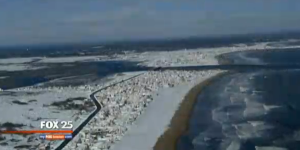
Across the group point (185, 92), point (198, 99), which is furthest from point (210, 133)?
point (185, 92)

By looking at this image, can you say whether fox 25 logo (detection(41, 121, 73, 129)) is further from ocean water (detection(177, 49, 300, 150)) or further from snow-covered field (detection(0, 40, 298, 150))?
ocean water (detection(177, 49, 300, 150))

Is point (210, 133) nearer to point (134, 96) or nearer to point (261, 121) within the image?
point (261, 121)

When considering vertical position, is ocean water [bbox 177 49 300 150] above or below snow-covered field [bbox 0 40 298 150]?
below

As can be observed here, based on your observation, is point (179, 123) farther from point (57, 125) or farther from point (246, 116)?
point (57, 125)
